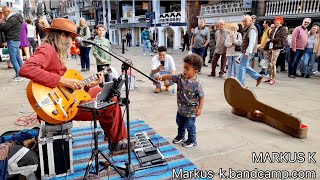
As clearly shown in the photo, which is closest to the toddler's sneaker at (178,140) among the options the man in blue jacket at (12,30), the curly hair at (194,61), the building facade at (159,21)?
the curly hair at (194,61)

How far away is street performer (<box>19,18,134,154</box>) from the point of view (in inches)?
108

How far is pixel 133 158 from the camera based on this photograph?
3.44 meters

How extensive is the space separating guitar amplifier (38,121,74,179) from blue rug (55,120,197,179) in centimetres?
14

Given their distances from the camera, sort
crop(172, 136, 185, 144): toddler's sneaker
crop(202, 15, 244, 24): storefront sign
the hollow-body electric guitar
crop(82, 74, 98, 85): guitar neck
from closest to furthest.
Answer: the hollow-body electric guitar
crop(82, 74, 98, 85): guitar neck
crop(172, 136, 185, 144): toddler's sneaker
crop(202, 15, 244, 24): storefront sign

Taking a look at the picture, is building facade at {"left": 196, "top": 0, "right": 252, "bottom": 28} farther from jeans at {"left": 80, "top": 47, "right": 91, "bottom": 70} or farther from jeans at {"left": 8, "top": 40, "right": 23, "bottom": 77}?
jeans at {"left": 8, "top": 40, "right": 23, "bottom": 77}

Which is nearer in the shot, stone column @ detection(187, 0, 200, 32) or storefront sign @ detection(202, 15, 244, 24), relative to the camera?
storefront sign @ detection(202, 15, 244, 24)

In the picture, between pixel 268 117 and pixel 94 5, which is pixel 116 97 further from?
pixel 94 5

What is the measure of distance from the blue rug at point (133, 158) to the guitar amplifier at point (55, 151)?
5.5 inches

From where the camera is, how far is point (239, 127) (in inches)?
178

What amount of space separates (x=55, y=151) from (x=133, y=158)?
0.99m

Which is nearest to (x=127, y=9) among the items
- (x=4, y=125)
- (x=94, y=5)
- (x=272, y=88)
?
(x=94, y=5)

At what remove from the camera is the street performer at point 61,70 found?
274 cm

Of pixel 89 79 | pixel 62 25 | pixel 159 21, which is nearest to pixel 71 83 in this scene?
pixel 89 79

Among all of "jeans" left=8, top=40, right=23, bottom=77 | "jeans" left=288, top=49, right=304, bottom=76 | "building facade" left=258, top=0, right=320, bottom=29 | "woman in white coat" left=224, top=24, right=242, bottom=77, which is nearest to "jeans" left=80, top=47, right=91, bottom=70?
"jeans" left=8, top=40, right=23, bottom=77
